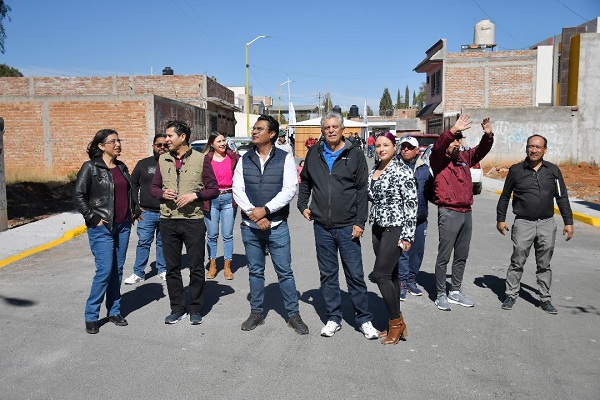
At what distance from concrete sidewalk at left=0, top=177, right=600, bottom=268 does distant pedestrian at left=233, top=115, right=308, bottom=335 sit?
5.02m

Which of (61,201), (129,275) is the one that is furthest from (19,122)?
(129,275)

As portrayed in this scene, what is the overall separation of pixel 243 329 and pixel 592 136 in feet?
82.3

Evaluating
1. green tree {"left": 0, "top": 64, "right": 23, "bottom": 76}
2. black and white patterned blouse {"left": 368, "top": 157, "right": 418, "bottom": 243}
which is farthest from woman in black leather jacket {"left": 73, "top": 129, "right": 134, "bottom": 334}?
green tree {"left": 0, "top": 64, "right": 23, "bottom": 76}

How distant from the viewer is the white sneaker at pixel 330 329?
5.05 metres

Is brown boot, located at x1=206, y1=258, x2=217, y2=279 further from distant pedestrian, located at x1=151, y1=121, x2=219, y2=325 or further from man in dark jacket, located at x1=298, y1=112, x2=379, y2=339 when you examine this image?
man in dark jacket, located at x1=298, y1=112, x2=379, y2=339

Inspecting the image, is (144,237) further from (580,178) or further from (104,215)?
(580,178)

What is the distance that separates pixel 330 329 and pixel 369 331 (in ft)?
1.20

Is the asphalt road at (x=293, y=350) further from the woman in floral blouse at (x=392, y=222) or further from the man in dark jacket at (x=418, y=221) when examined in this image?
the woman in floral blouse at (x=392, y=222)

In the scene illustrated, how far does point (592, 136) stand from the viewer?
999 inches

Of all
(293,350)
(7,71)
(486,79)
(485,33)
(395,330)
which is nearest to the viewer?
(293,350)

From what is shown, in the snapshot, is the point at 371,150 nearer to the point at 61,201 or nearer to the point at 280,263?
the point at 61,201

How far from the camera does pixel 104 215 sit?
5.20 meters

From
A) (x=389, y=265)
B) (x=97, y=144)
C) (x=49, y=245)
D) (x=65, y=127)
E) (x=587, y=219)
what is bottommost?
(x=49, y=245)

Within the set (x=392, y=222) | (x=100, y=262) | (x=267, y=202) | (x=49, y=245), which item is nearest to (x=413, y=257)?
(x=392, y=222)
